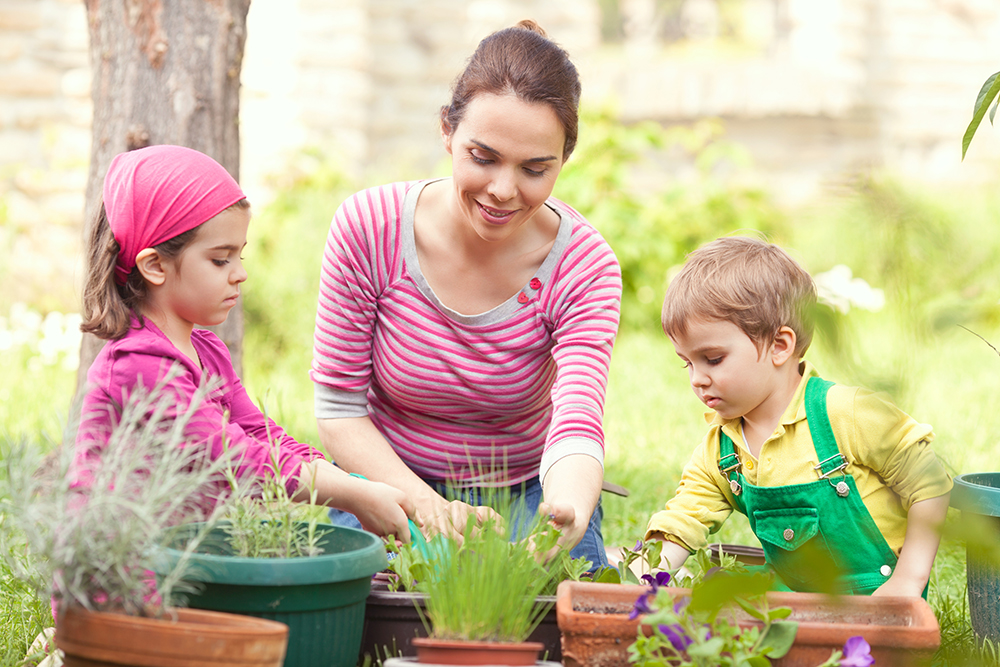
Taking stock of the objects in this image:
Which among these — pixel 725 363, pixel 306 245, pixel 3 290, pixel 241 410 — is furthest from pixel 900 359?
pixel 3 290

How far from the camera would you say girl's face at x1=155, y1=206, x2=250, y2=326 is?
195cm

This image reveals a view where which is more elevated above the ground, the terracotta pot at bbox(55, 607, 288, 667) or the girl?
the girl

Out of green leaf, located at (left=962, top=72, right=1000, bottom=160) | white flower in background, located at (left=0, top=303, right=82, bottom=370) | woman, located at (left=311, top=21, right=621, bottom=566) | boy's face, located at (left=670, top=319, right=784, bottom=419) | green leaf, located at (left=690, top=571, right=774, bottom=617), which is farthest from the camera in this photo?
white flower in background, located at (left=0, top=303, right=82, bottom=370)

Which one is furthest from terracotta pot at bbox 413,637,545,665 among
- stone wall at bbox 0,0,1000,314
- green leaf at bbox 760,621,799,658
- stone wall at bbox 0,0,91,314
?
stone wall at bbox 0,0,91,314

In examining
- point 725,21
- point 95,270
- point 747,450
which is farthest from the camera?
point 725,21

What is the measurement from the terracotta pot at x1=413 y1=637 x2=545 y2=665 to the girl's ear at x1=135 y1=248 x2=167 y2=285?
97cm

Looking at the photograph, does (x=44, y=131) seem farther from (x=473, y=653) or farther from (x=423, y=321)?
(x=473, y=653)

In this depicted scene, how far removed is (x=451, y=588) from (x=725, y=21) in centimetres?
1403

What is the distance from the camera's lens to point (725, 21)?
556 inches

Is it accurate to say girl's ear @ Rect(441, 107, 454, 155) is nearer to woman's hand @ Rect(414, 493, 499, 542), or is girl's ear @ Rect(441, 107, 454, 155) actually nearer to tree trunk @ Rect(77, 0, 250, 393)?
woman's hand @ Rect(414, 493, 499, 542)

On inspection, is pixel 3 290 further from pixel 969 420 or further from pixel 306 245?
pixel 969 420

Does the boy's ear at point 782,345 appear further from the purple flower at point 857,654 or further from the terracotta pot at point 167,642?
the terracotta pot at point 167,642

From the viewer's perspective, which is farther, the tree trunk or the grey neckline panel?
the tree trunk

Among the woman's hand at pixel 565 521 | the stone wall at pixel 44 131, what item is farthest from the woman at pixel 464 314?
the stone wall at pixel 44 131
